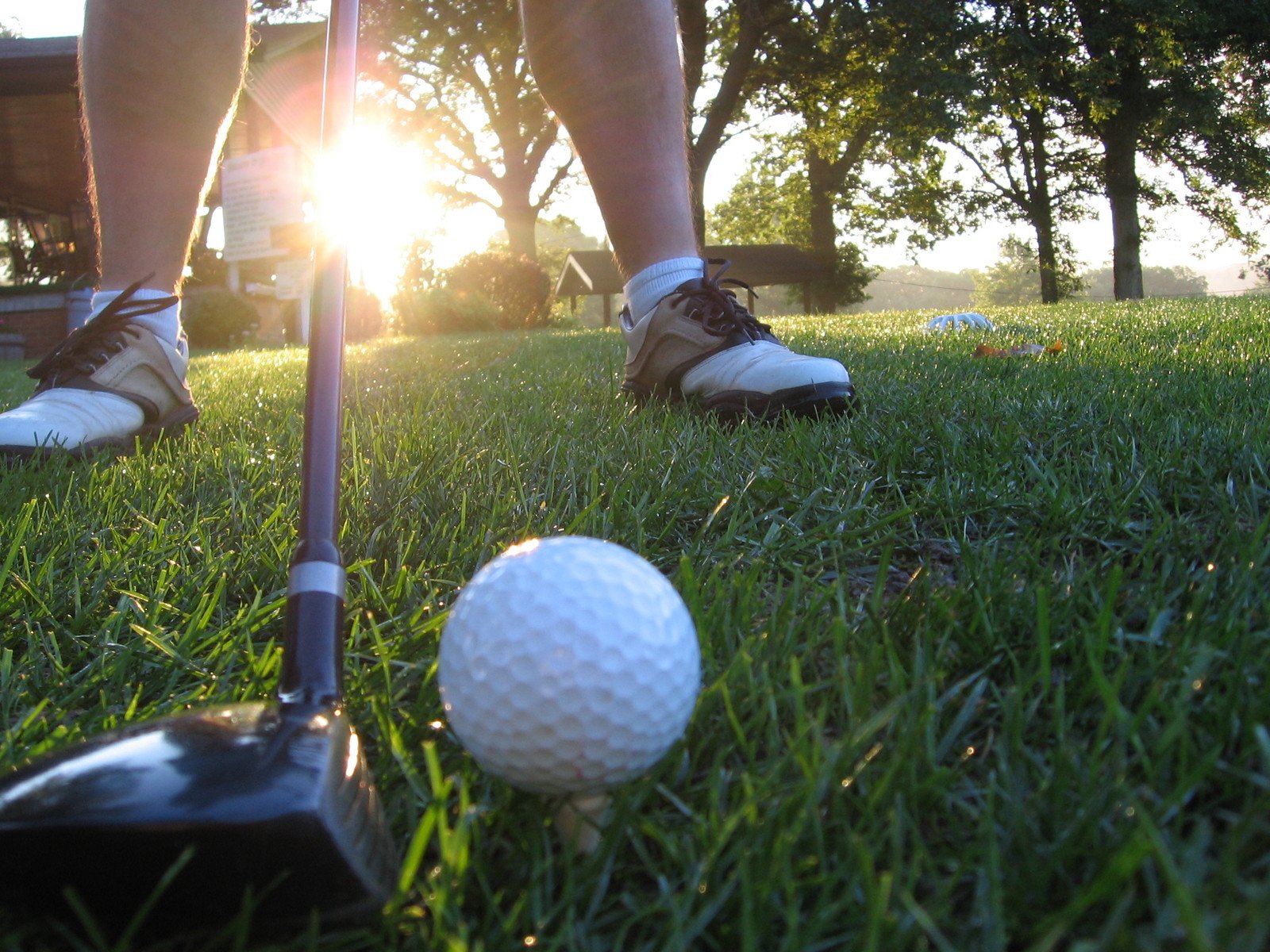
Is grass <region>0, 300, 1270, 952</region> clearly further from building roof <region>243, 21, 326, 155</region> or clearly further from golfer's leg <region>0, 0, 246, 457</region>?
building roof <region>243, 21, 326, 155</region>

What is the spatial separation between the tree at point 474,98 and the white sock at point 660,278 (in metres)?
20.5

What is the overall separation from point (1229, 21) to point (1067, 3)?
160 inches

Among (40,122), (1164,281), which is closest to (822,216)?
(40,122)

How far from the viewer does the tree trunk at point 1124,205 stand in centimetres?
2198

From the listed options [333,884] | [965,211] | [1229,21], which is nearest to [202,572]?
[333,884]

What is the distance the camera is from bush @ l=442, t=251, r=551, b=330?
17141 millimetres

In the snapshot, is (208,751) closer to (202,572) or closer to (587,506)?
(202,572)

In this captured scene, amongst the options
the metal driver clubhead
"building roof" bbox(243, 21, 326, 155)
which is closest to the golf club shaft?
the metal driver clubhead

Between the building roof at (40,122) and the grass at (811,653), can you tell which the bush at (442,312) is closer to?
the building roof at (40,122)

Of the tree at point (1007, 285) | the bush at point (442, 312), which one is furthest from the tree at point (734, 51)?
the tree at point (1007, 285)

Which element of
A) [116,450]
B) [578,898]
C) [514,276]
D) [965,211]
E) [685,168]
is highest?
[965,211]

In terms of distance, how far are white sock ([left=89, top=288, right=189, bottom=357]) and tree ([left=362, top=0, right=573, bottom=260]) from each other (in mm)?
20291

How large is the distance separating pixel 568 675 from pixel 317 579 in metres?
0.38

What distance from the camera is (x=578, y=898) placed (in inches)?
27.2
